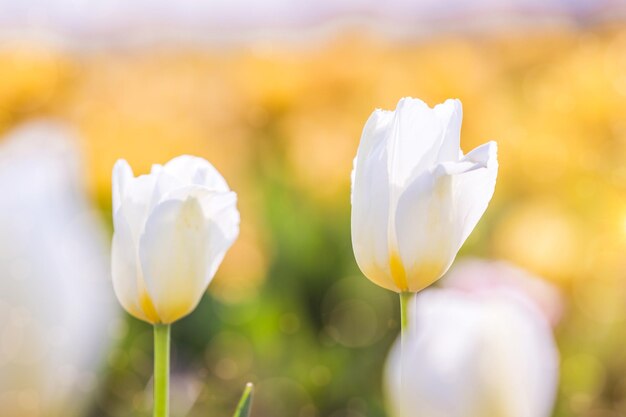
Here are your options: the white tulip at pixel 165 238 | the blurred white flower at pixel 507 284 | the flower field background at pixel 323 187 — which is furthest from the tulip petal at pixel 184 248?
the flower field background at pixel 323 187

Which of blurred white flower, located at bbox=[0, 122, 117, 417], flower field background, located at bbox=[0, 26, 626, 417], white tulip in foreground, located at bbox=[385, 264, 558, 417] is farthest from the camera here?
flower field background, located at bbox=[0, 26, 626, 417]

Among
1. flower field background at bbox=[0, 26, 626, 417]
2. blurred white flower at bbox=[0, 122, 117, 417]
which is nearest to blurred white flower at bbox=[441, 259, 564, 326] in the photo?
flower field background at bbox=[0, 26, 626, 417]

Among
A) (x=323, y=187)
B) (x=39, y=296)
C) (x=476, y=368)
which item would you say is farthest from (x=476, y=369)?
(x=323, y=187)

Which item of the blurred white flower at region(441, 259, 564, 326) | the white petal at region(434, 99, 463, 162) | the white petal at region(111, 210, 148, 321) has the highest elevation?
the white petal at region(434, 99, 463, 162)

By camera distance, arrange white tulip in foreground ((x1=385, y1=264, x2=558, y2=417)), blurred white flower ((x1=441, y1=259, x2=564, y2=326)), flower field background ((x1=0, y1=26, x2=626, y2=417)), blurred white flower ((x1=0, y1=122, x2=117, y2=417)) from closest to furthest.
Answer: white tulip in foreground ((x1=385, y1=264, x2=558, y2=417)), blurred white flower ((x1=0, y1=122, x2=117, y2=417)), blurred white flower ((x1=441, y1=259, x2=564, y2=326)), flower field background ((x1=0, y1=26, x2=626, y2=417))

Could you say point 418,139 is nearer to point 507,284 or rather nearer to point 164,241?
point 164,241

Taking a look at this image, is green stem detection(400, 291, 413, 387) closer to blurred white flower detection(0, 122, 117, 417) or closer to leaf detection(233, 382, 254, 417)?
leaf detection(233, 382, 254, 417)

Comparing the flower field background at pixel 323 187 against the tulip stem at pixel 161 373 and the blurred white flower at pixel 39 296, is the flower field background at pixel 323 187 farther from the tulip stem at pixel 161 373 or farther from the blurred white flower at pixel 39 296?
the tulip stem at pixel 161 373
